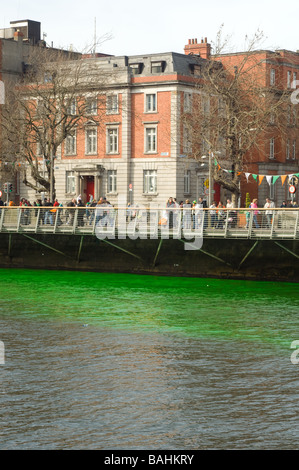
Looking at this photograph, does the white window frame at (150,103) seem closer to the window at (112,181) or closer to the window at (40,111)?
the window at (112,181)

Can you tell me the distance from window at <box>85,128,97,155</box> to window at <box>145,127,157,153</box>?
4.88m

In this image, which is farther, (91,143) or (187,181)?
(91,143)

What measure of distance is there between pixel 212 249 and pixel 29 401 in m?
21.4

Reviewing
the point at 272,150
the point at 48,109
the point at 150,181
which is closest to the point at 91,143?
the point at 150,181

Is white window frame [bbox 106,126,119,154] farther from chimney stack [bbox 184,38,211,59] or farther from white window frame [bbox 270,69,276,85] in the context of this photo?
white window frame [bbox 270,69,276,85]

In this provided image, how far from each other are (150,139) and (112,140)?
11.5 feet

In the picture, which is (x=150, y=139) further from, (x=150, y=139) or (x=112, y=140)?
(x=112, y=140)

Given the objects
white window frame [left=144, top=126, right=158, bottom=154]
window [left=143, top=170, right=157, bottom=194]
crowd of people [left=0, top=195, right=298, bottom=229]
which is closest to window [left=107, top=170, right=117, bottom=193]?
window [left=143, top=170, right=157, bottom=194]

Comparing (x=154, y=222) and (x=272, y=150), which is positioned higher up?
(x=272, y=150)

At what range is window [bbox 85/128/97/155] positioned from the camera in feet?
232

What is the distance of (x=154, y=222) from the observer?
36.7 m

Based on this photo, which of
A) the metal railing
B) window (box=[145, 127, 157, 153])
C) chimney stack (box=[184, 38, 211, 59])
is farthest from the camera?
chimney stack (box=[184, 38, 211, 59])

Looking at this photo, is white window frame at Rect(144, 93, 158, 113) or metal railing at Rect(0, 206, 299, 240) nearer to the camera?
metal railing at Rect(0, 206, 299, 240)

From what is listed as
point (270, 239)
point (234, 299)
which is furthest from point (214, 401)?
point (270, 239)
